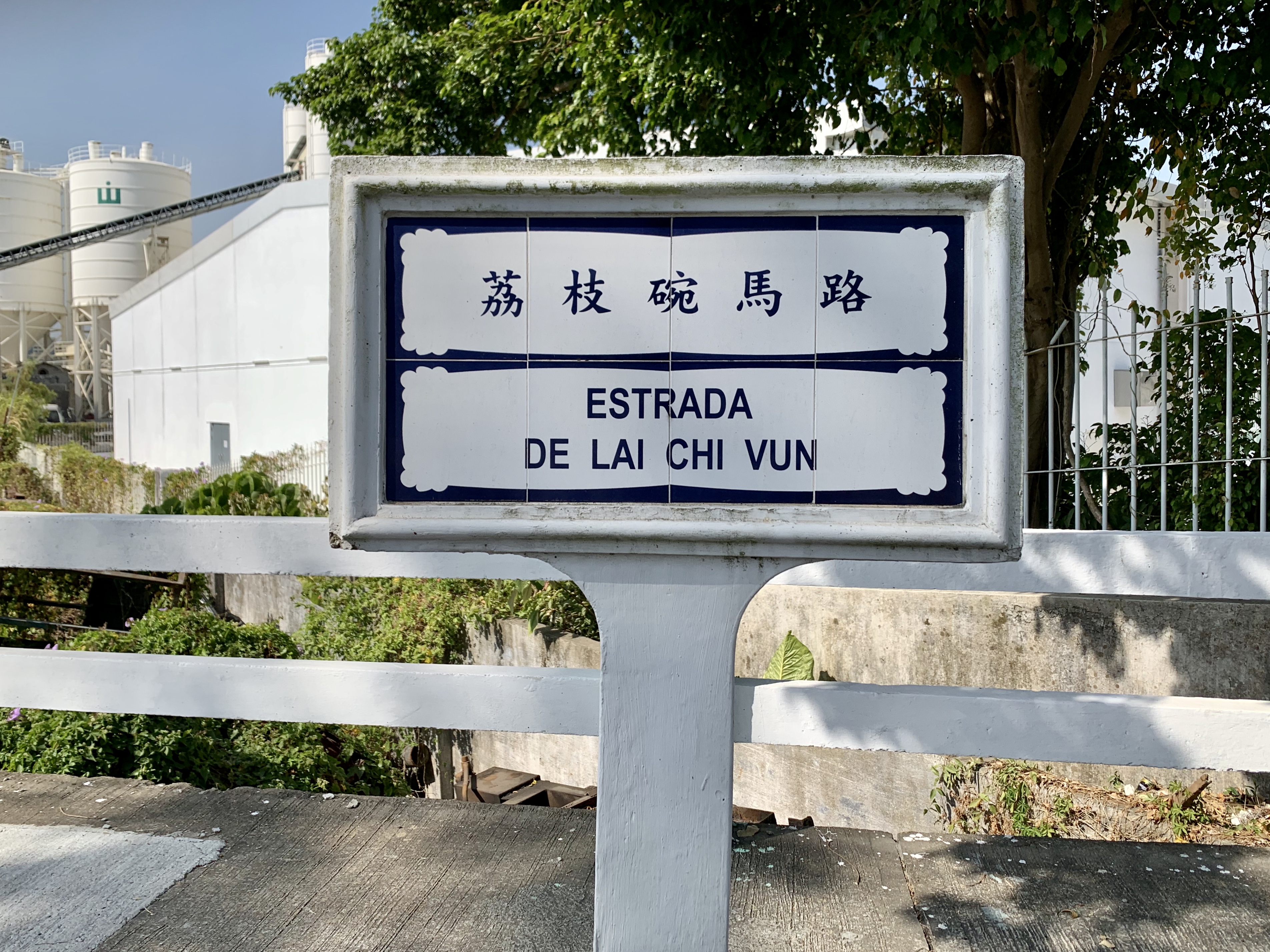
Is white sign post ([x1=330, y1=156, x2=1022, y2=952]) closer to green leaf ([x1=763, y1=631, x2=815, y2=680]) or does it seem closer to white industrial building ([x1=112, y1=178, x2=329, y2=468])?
green leaf ([x1=763, y1=631, x2=815, y2=680])

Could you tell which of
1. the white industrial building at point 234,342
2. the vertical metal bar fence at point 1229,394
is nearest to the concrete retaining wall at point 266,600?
the white industrial building at point 234,342

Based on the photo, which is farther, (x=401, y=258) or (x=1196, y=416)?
(x=1196, y=416)

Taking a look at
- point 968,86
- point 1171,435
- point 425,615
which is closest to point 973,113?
point 968,86

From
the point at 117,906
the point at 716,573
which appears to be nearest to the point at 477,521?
the point at 716,573

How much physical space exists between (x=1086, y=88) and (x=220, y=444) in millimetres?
18730

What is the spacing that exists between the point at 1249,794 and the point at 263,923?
3493 millimetres

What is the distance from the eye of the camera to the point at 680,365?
1.90m

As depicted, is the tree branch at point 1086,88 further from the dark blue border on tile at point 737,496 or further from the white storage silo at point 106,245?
the white storage silo at point 106,245

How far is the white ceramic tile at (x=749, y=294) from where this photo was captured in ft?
6.19

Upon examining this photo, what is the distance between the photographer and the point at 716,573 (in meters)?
1.96

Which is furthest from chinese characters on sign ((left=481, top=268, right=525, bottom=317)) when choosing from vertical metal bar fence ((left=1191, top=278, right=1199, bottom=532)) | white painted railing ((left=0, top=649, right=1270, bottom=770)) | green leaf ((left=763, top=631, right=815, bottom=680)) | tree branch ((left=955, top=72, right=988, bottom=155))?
tree branch ((left=955, top=72, right=988, bottom=155))

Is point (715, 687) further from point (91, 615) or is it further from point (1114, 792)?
point (91, 615)

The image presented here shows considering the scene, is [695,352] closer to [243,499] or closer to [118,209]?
[243,499]

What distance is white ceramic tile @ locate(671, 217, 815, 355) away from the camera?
189 cm
